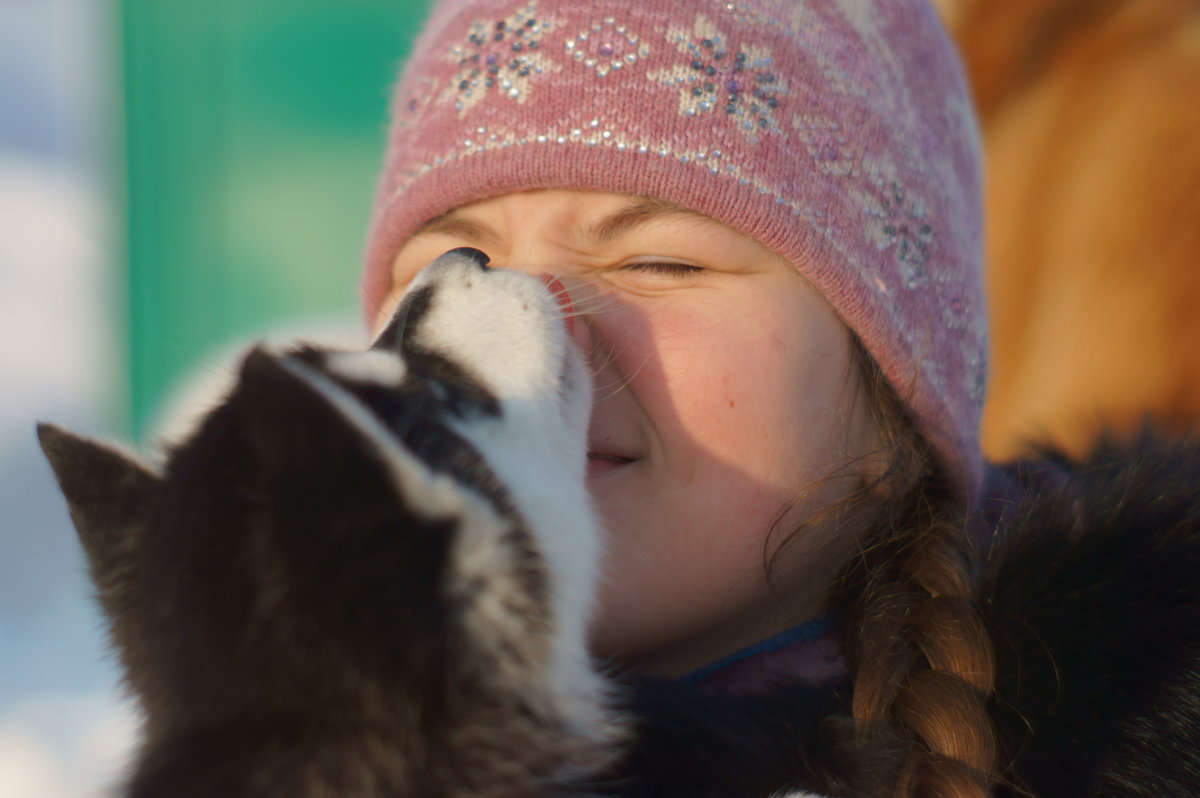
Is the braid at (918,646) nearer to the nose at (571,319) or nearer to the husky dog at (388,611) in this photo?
the husky dog at (388,611)

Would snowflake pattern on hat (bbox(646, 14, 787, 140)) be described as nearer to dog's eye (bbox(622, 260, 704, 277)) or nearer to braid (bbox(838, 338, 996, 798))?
dog's eye (bbox(622, 260, 704, 277))

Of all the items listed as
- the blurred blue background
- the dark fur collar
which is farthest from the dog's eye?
the blurred blue background

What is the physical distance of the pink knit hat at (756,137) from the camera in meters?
0.94

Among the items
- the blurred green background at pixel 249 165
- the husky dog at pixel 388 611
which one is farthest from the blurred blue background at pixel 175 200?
the husky dog at pixel 388 611

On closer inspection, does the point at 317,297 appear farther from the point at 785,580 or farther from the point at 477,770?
the point at 477,770

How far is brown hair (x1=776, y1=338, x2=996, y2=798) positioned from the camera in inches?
28.2

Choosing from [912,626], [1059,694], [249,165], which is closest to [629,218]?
[912,626]

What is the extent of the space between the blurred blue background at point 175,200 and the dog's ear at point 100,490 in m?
1.47

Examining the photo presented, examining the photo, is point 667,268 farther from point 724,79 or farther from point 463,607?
point 463,607

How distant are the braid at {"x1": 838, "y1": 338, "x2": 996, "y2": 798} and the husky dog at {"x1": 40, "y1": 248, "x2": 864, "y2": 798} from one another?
0.23 ft

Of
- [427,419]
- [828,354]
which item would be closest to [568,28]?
[828,354]

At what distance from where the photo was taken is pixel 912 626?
83 cm

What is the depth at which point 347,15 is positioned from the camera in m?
2.40

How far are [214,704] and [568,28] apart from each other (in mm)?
738
